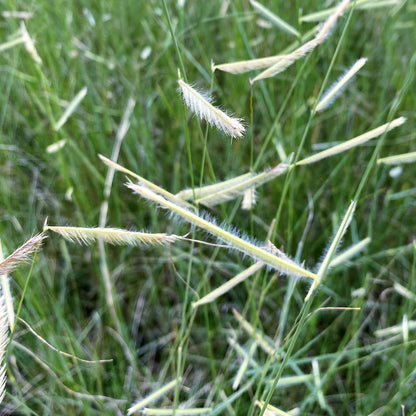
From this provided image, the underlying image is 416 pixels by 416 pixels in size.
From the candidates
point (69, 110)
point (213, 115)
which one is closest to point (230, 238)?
point (213, 115)

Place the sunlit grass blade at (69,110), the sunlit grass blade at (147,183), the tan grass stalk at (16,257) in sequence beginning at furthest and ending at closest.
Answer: the sunlit grass blade at (69,110)
the sunlit grass blade at (147,183)
the tan grass stalk at (16,257)

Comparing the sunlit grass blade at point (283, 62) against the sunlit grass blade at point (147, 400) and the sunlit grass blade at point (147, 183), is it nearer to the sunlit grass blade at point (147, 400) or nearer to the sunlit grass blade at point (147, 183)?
the sunlit grass blade at point (147, 183)

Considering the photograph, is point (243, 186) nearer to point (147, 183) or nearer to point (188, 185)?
point (147, 183)

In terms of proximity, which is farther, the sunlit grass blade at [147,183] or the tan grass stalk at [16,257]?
the sunlit grass blade at [147,183]

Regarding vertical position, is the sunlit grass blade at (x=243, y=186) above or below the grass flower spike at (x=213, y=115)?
below

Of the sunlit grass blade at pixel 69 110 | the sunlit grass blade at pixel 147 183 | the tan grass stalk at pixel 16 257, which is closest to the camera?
the tan grass stalk at pixel 16 257

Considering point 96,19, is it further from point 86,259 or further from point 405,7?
point 405,7

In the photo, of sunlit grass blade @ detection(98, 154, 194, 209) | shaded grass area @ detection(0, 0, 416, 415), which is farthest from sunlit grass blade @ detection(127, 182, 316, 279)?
shaded grass area @ detection(0, 0, 416, 415)

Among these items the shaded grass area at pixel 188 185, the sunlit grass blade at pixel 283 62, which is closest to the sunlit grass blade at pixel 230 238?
the sunlit grass blade at pixel 283 62
